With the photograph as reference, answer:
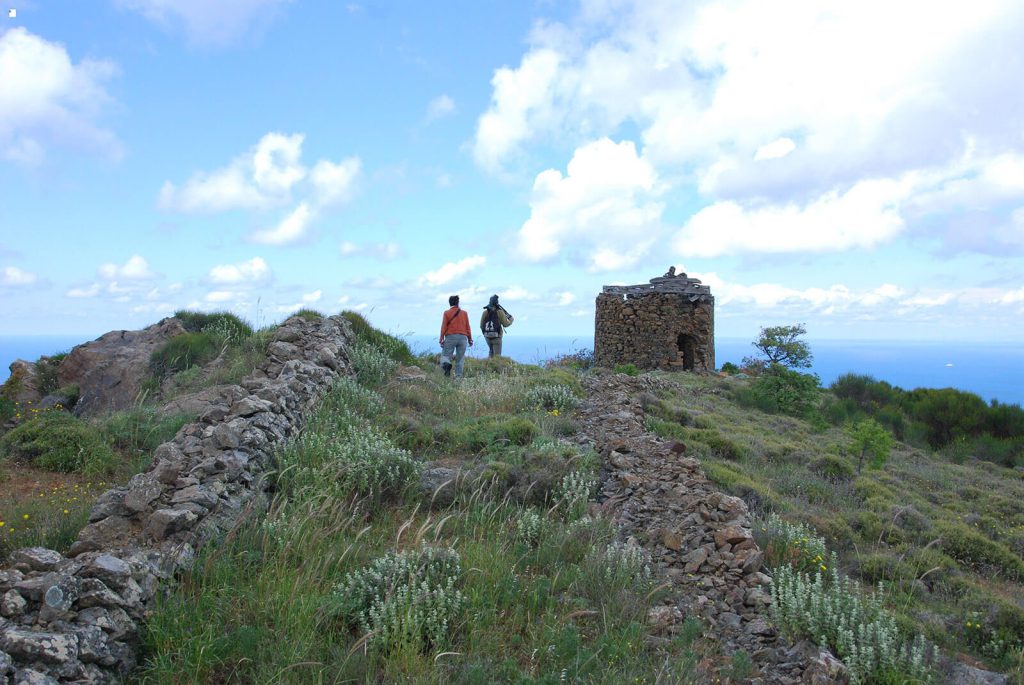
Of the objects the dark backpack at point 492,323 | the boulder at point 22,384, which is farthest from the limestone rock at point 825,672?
the boulder at point 22,384

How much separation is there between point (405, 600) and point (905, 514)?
6.35 metres

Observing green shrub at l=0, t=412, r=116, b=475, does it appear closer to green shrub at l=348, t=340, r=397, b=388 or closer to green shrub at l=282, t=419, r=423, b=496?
green shrub at l=282, t=419, r=423, b=496

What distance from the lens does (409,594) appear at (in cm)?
410

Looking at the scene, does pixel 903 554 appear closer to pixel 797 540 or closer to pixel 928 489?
pixel 797 540

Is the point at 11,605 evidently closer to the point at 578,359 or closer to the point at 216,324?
the point at 216,324

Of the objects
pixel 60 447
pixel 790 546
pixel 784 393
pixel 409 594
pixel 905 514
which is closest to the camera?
pixel 409 594

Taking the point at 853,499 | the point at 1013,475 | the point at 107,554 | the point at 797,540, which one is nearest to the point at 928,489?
the point at 853,499

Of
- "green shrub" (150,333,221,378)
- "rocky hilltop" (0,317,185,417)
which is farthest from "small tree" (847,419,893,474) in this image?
"rocky hilltop" (0,317,185,417)

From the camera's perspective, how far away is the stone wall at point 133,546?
121 inches

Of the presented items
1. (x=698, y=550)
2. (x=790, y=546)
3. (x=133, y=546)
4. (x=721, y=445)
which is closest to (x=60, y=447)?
(x=133, y=546)

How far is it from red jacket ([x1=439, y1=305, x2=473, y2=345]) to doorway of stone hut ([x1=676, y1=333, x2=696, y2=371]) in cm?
985

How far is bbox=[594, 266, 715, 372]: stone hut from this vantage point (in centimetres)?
2072

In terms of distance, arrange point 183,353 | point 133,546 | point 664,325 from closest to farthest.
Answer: point 133,546, point 183,353, point 664,325

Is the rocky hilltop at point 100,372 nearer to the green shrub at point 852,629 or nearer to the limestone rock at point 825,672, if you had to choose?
the green shrub at point 852,629
